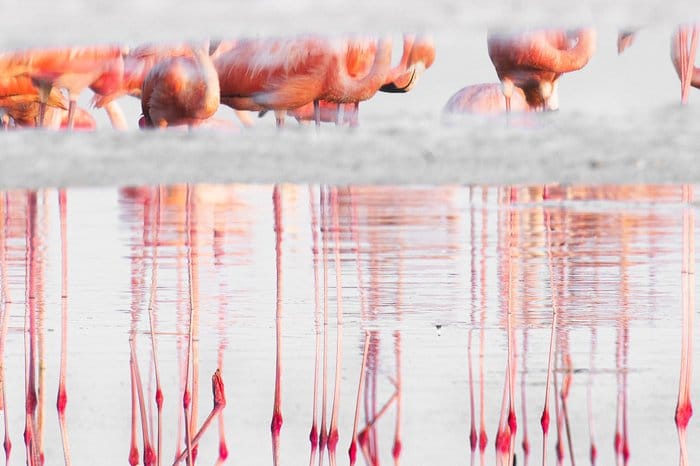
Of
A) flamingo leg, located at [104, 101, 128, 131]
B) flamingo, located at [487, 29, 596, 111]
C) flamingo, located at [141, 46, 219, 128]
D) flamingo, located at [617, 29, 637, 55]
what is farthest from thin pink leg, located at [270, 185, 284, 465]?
flamingo leg, located at [104, 101, 128, 131]

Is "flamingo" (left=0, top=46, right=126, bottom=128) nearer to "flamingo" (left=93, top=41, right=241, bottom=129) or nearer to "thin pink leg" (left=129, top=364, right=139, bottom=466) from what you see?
"flamingo" (left=93, top=41, right=241, bottom=129)

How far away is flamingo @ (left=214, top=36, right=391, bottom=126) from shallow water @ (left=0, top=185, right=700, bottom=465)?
228 cm

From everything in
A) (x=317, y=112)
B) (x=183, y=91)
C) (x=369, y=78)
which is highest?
(x=369, y=78)

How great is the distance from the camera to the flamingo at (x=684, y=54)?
28.0 ft

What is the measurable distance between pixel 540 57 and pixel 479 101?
9.82 ft

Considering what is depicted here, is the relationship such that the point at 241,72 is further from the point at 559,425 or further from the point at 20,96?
the point at 559,425

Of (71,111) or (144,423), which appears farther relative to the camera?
(71,111)

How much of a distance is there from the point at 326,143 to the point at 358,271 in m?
0.80

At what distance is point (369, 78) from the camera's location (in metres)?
9.56

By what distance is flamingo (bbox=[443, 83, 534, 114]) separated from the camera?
12.0 meters

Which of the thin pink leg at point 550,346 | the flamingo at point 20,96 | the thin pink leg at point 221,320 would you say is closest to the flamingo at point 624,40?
the thin pink leg at point 550,346

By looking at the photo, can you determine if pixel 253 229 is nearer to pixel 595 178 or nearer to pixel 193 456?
pixel 595 178

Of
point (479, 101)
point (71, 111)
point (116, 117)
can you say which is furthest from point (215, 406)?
point (116, 117)

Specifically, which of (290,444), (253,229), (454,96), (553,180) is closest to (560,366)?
(290,444)
